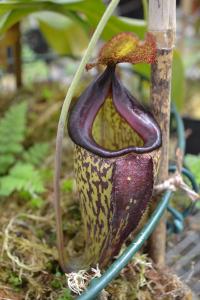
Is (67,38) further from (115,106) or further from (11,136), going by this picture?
(115,106)

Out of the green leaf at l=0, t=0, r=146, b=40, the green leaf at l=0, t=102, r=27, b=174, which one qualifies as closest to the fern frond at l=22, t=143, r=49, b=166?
the green leaf at l=0, t=102, r=27, b=174

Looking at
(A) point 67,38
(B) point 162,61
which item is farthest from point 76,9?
(A) point 67,38

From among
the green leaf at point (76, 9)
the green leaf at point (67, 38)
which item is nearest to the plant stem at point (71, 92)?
the green leaf at point (76, 9)

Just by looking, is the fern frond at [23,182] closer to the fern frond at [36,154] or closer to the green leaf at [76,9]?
the fern frond at [36,154]

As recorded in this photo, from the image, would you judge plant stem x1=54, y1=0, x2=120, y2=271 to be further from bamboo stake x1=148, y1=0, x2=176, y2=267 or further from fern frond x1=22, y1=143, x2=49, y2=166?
fern frond x1=22, y1=143, x2=49, y2=166

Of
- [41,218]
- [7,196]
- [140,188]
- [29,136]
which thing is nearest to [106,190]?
[140,188]
